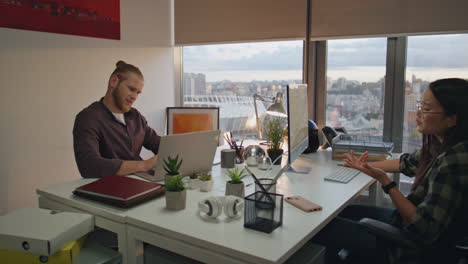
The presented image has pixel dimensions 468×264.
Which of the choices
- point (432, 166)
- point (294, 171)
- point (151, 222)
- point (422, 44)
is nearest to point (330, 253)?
point (294, 171)

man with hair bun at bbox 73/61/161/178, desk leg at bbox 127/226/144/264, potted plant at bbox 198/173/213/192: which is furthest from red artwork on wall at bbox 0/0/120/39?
desk leg at bbox 127/226/144/264

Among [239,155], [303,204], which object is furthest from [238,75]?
[303,204]

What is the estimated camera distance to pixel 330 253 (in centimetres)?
206

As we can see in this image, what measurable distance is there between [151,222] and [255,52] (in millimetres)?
2330

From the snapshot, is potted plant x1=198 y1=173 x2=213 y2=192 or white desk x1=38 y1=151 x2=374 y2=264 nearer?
white desk x1=38 y1=151 x2=374 y2=264

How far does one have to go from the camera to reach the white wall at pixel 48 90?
265cm

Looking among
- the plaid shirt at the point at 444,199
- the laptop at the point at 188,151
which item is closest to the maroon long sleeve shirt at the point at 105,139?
the laptop at the point at 188,151

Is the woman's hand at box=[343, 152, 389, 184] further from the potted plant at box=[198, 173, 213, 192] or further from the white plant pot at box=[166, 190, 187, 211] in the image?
the white plant pot at box=[166, 190, 187, 211]

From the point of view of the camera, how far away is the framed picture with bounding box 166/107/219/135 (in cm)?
350

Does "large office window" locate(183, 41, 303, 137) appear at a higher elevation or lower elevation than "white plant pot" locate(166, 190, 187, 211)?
higher

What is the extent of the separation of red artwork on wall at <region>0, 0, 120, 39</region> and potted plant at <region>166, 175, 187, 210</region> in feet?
6.18

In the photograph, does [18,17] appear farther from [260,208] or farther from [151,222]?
[260,208]

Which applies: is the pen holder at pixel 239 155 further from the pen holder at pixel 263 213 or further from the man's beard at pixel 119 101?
the pen holder at pixel 263 213

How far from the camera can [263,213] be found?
136 centimetres
